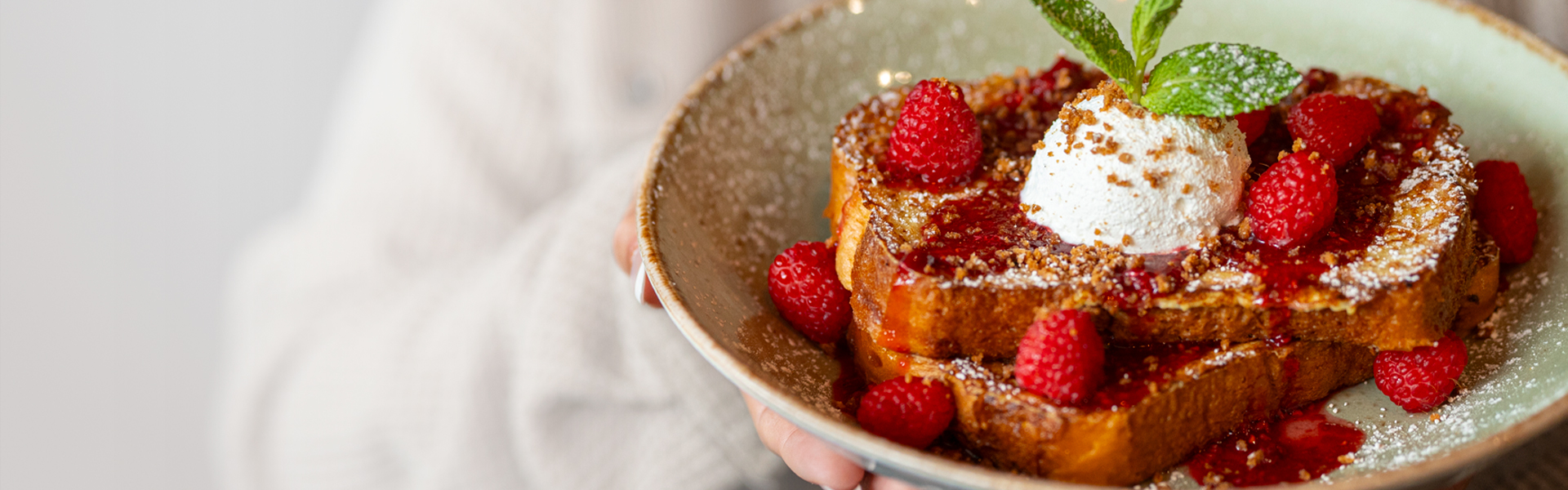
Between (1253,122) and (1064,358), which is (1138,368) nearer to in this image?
(1064,358)

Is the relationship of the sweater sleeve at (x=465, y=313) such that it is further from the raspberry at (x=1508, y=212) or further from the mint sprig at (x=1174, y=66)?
the raspberry at (x=1508, y=212)

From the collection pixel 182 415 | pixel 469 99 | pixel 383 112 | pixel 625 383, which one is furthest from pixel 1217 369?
pixel 182 415

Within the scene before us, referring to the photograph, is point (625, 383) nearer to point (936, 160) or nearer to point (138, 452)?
point (936, 160)

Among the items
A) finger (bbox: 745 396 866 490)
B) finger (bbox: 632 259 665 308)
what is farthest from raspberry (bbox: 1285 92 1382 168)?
finger (bbox: 632 259 665 308)

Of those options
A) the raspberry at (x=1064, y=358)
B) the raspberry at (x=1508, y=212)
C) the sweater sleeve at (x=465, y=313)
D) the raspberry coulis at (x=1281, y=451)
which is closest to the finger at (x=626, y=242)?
the sweater sleeve at (x=465, y=313)

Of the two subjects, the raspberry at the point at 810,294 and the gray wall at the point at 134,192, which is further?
the gray wall at the point at 134,192
